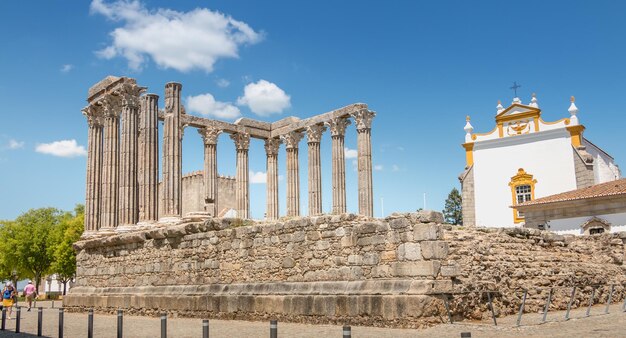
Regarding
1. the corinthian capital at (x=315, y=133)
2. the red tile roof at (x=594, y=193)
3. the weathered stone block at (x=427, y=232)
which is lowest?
the weathered stone block at (x=427, y=232)

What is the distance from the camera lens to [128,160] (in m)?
21.6


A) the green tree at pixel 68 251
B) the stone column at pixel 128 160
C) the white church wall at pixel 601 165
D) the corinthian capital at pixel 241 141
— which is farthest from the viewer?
the green tree at pixel 68 251

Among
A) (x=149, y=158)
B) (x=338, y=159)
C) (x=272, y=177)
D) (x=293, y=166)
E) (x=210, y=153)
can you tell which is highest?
(x=210, y=153)

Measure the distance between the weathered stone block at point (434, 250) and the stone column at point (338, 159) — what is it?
58.3 feet

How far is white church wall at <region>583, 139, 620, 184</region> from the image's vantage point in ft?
110

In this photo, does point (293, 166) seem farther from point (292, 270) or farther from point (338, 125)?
point (292, 270)

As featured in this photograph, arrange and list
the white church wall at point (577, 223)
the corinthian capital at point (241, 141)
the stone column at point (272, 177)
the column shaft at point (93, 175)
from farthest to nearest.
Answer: the stone column at point (272, 177) → the corinthian capital at point (241, 141) → the white church wall at point (577, 223) → the column shaft at point (93, 175)

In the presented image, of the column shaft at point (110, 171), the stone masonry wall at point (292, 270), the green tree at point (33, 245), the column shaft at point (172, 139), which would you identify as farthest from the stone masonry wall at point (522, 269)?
the green tree at point (33, 245)

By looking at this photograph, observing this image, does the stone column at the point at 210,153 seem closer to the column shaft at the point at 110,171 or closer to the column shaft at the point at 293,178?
the column shaft at the point at 293,178

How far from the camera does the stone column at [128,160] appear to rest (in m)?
21.4

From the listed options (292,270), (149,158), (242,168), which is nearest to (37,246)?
(242,168)

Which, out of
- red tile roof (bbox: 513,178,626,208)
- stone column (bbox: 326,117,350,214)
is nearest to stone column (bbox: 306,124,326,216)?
stone column (bbox: 326,117,350,214)

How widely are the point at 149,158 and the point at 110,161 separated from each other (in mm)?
2365

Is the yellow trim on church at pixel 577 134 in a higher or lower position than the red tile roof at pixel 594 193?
higher
